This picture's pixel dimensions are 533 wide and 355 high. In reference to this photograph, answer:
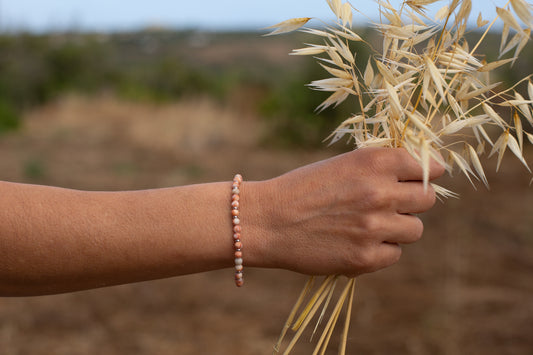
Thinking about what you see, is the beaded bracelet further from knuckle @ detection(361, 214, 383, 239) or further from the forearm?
knuckle @ detection(361, 214, 383, 239)

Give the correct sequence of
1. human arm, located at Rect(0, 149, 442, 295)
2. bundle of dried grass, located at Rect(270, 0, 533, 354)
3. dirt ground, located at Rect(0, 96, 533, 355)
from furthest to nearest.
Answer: dirt ground, located at Rect(0, 96, 533, 355), human arm, located at Rect(0, 149, 442, 295), bundle of dried grass, located at Rect(270, 0, 533, 354)

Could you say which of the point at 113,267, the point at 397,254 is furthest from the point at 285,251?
the point at 113,267

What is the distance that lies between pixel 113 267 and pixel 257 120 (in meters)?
11.4

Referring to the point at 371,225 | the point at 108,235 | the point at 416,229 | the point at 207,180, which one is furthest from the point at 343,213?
the point at 207,180

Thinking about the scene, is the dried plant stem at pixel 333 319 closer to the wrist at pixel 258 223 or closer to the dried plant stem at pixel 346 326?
the dried plant stem at pixel 346 326

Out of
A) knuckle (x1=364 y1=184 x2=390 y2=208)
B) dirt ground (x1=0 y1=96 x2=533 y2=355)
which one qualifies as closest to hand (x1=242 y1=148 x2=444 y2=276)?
knuckle (x1=364 y1=184 x2=390 y2=208)

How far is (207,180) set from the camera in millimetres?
7801

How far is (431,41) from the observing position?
3.27ft

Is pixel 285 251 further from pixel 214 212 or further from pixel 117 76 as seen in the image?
pixel 117 76

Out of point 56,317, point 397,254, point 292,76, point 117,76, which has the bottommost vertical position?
point 56,317

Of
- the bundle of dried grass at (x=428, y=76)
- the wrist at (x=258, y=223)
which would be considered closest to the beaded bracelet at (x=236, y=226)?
the wrist at (x=258, y=223)

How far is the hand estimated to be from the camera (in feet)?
3.34

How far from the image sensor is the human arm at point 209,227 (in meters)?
1.04

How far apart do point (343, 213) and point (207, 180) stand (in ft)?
22.5
